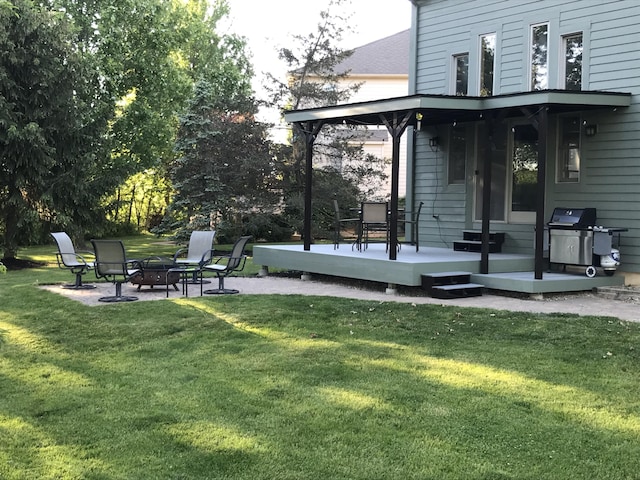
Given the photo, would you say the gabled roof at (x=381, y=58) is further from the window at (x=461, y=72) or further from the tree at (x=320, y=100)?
the window at (x=461, y=72)

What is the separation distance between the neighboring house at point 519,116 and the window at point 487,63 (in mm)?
25

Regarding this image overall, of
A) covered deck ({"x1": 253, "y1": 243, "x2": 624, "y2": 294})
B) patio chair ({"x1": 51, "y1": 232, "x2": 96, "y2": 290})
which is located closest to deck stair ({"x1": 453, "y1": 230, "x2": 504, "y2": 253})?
covered deck ({"x1": 253, "y1": 243, "x2": 624, "y2": 294})

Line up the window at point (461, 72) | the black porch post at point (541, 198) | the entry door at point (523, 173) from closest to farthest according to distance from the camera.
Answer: the black porch post at point (541, 198) < the entry door at point (523, 173) < the window at point (461, 72)

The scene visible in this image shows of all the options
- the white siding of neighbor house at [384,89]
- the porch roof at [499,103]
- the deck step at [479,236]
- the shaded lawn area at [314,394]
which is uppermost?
the white siding of neighbor house at [384,89]

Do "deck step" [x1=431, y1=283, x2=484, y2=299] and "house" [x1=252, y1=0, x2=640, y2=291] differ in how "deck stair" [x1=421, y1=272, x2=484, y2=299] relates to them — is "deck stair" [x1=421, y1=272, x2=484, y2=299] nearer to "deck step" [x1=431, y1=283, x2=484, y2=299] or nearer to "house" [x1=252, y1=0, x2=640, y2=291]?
"deck step" [x1=431, y1=283, x2=484, y2=299]

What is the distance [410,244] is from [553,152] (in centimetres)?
349

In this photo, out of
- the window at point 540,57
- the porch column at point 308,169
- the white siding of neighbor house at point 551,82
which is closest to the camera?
the white siding of neighbor house at point 551,82

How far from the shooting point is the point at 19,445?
3.64 meters

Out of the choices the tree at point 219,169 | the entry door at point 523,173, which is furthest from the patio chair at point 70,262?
the tree at point 219,169

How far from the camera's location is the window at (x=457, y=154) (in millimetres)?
12070

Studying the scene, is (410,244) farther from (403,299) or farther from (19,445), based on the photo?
(19,445)

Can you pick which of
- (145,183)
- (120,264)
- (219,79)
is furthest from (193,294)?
(145,183)

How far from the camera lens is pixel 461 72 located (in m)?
12.1

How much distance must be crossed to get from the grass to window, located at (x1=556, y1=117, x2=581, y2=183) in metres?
3.77
